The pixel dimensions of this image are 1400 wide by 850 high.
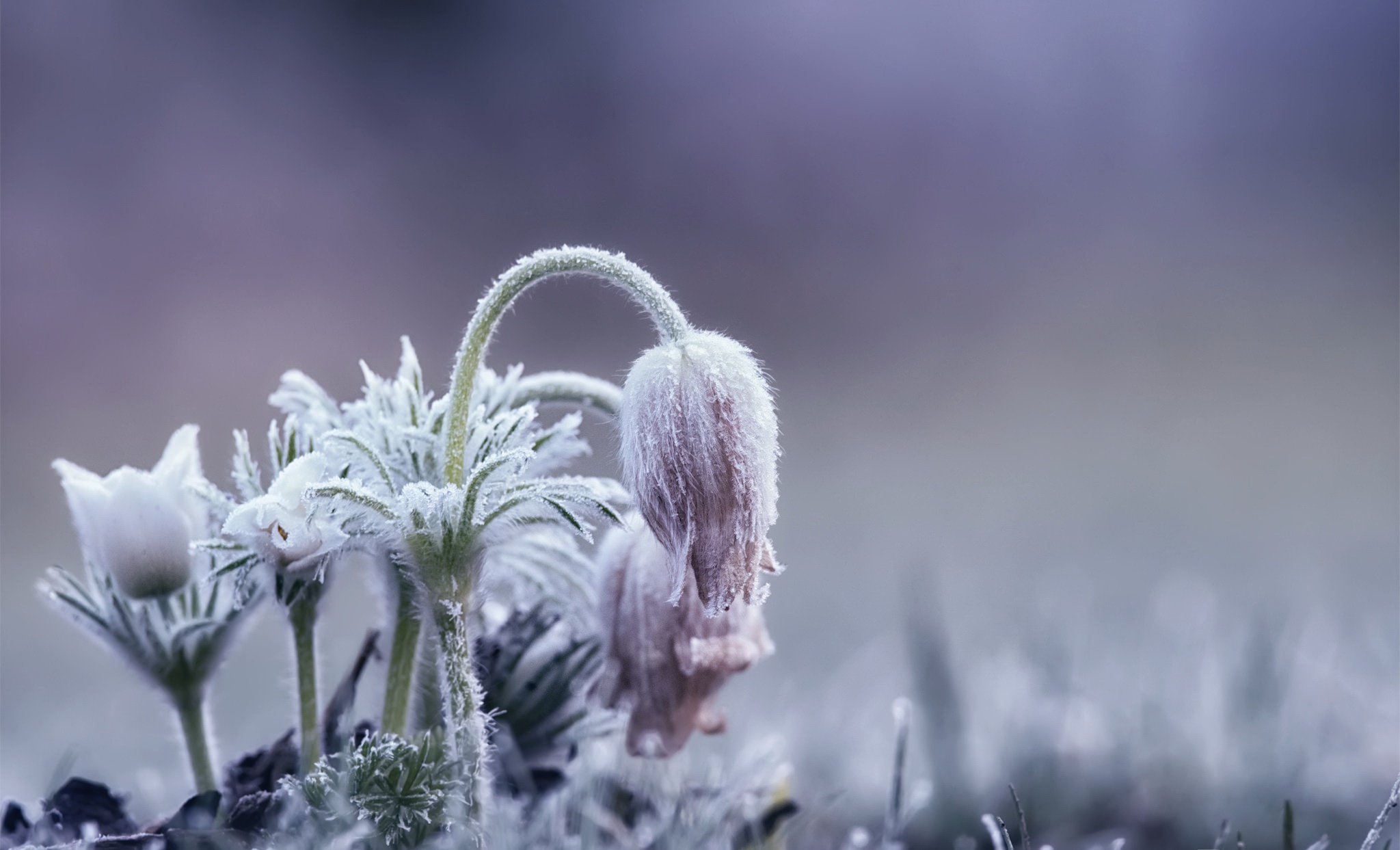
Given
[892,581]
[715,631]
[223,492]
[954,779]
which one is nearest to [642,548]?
[715,631]

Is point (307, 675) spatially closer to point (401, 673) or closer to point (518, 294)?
point (401, 673)

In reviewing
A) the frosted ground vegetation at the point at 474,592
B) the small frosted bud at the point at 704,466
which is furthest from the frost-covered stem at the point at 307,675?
the small frosted bud at the point at 704,466

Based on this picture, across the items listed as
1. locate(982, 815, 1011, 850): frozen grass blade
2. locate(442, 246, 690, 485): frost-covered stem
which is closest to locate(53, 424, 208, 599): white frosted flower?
locate(442, 246, 690, 485): frost-covered stem

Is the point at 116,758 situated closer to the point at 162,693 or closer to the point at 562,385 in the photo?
the point at 162,693

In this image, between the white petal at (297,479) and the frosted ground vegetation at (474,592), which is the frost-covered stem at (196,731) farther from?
the white petal at (297,479)

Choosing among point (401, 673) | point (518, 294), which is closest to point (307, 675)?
point (401, 673)

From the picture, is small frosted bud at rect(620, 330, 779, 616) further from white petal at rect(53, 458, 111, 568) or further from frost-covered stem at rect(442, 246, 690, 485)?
white petal at rect(53, 458, 111, 568)

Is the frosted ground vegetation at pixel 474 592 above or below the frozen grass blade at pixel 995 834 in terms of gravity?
above
